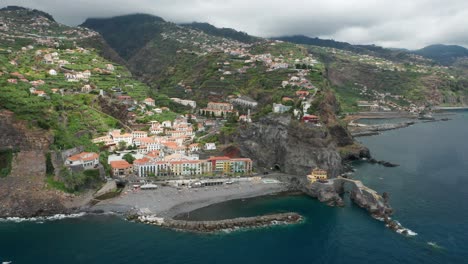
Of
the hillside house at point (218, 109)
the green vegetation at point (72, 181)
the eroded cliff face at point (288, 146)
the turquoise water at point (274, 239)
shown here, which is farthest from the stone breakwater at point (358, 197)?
the hillside house at point (218, 109)

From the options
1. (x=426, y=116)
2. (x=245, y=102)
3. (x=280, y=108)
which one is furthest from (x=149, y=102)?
(x=426, y=116)

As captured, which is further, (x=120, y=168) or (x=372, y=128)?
(x=372, y=128)

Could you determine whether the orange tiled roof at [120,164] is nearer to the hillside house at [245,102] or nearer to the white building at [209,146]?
the white building at [209,146]

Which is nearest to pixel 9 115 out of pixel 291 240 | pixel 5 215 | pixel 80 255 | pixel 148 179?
pixel 5 215

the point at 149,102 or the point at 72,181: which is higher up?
the point at 149,102

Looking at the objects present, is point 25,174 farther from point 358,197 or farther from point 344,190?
point 344,190

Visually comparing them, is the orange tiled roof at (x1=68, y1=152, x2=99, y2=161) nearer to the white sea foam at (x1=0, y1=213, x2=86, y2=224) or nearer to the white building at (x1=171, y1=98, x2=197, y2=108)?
the white sea foam at (x1=0, y1=213, x2=86, y2=224)
